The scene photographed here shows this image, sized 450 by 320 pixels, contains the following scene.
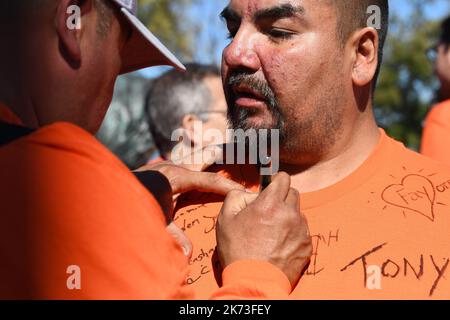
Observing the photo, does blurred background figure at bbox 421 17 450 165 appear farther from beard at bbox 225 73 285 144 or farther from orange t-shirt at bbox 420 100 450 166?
beard at bbox 225 73 285 144

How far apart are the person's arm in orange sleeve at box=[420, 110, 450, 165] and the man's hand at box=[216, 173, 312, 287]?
212 centimetres

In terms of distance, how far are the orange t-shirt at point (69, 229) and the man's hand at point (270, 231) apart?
2.10ft

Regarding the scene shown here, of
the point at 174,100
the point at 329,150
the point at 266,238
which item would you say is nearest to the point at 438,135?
the point at 329,150

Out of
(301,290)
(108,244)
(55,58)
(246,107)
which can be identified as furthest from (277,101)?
(108,244)

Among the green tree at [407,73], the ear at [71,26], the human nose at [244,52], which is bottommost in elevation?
the green tree at [407,73]

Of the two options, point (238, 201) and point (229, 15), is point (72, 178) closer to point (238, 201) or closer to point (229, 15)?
point (238, 201)

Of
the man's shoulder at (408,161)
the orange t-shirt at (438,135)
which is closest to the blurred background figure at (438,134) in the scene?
the orange t-shirt at (438,135)

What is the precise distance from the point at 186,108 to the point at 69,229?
13.9 ft

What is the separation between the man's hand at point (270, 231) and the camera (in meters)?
2.45

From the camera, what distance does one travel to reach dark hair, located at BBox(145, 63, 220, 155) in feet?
19.5

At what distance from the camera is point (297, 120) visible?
9.78ft

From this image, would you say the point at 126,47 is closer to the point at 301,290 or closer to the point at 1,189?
the point at 1,189

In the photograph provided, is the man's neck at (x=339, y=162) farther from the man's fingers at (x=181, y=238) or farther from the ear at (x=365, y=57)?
the man's fingers at (x=181, y=238)

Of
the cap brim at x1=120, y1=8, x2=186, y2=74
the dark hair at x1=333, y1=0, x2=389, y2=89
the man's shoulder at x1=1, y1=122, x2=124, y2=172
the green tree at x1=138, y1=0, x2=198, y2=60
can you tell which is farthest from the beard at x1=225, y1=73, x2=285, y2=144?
the green tree at x1=138, y1=0, x2=198, y2=60
